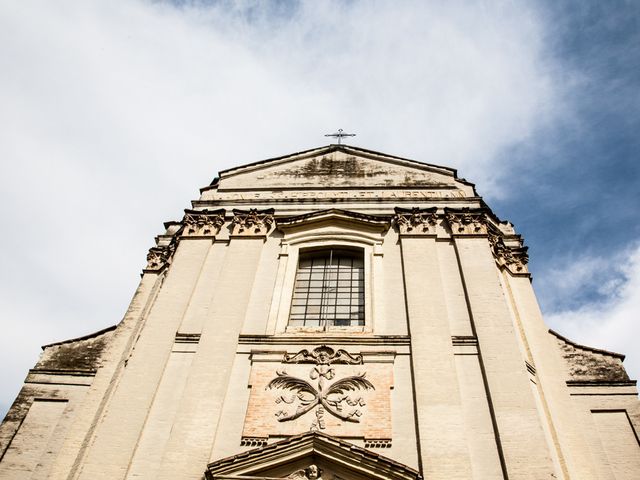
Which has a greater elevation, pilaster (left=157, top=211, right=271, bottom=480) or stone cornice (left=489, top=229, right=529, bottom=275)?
stone cornice (left=489, top=229, right=529, bottom=275)

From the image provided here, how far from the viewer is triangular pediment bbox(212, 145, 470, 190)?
16.8 meters

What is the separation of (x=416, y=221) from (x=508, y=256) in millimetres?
2553

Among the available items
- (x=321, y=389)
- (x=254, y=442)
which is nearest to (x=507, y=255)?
(x=321, y=389)

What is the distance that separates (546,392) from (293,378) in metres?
5.21

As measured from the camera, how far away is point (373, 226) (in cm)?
1457

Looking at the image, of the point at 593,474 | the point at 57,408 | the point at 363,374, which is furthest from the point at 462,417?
the point at 57,408

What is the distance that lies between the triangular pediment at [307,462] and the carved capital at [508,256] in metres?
6.76

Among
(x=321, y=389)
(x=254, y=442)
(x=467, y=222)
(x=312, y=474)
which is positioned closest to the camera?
(x=312, y=474)

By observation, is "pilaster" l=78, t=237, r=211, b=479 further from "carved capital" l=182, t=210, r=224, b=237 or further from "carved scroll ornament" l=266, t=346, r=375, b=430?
"carved scroll ornament" l=266, t=346, r=375, b=430

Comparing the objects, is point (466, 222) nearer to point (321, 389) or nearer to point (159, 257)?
point (321, 389)

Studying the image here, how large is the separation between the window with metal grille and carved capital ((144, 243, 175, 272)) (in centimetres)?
359

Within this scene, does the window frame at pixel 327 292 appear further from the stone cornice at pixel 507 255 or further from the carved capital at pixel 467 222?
the stone cornice at pixel 507 255

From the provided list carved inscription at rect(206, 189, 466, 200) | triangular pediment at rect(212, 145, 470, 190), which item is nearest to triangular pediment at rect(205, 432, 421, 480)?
carved inscription at rect(206, 189, 466, 200)

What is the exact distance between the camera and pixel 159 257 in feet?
49.8
